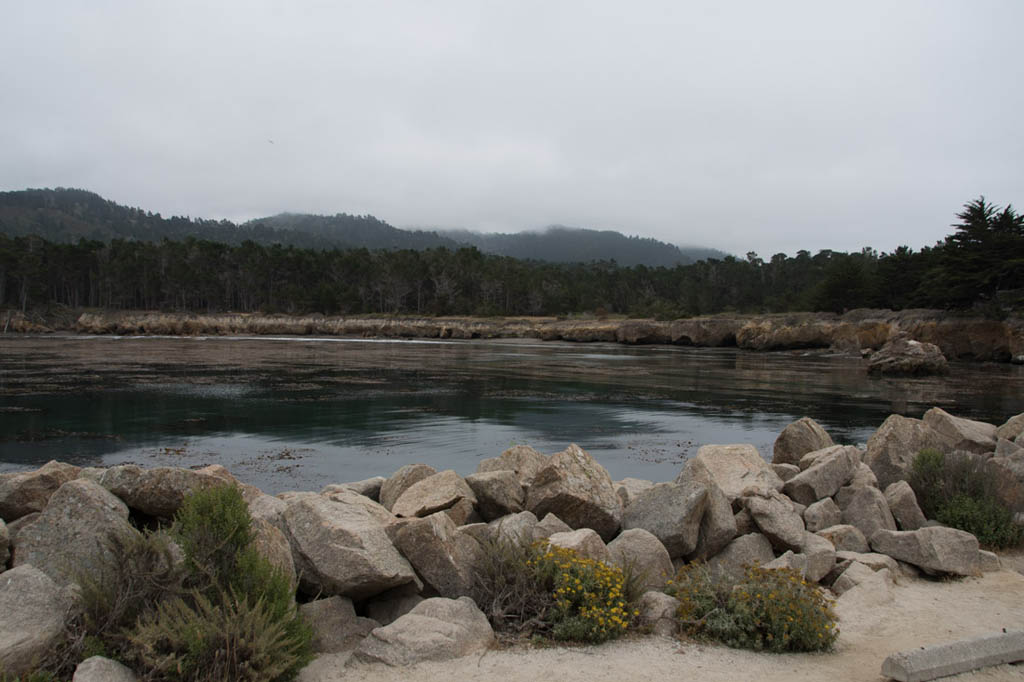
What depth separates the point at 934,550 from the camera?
7.89 metres

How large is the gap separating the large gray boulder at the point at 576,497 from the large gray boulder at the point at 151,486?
11.9ft

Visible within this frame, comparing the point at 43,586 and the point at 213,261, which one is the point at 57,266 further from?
the point at 43,586

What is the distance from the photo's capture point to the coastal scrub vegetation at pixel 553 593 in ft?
19.2

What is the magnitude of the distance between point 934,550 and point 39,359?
168 ft

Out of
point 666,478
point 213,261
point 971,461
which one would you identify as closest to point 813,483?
point 971,461

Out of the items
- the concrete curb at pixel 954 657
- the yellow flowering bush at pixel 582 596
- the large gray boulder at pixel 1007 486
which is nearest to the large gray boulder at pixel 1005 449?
the large gray boulder at pixel 1007 486

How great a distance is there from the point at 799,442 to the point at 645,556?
773 cm

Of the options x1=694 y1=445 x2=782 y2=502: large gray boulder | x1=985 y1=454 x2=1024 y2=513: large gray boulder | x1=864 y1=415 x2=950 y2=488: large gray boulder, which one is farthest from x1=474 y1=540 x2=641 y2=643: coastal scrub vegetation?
x1=985 y1=454 x2=1024 y2=513: large gray boulder

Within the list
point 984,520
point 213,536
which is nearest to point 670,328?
point 984,520

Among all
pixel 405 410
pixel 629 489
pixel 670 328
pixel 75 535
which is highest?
pixel 75 535

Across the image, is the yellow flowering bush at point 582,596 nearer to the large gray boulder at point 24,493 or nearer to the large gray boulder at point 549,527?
the large gray boulder at point 549,527

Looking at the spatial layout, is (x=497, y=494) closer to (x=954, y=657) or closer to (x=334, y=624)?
(x=334, y=624)

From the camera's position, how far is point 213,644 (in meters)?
4.66

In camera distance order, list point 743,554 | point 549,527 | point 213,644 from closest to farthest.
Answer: point 213,644 < point 549,527 < point 743,554
